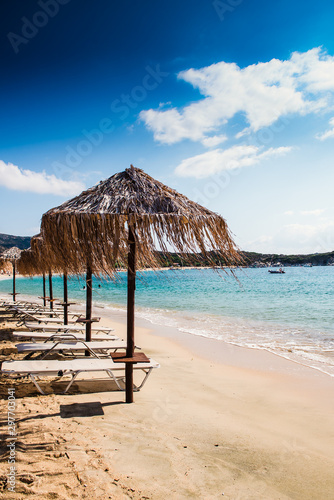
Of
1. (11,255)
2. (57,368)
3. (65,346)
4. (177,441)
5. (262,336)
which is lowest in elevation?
(262,336)

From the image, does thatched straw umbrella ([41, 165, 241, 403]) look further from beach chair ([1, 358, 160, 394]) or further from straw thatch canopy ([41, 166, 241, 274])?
beach chair ([1, 358, 160, 394])

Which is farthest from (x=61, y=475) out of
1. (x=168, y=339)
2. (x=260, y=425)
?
(x=168, y=339)

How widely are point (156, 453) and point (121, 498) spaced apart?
0.69 meters

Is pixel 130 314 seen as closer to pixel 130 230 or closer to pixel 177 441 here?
pixel 130 230

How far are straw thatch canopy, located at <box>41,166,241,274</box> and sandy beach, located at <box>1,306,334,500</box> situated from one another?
1.81m

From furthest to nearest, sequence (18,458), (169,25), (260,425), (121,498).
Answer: (169,25) < (260,425) < (18,458) < (121,498)

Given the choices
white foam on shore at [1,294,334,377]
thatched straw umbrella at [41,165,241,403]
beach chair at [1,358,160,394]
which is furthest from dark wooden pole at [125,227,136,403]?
white foam on shore at [1,294,334,377]

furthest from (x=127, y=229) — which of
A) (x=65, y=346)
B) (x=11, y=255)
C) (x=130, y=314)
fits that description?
(x=11, y=255)

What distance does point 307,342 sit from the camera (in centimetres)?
940


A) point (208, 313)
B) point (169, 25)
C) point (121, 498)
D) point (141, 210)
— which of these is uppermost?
point (169, 25)

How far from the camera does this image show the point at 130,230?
12.1 feet

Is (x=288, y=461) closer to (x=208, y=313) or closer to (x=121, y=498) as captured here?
(x=121, y=498)

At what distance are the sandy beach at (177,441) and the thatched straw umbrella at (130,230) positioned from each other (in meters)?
0.86

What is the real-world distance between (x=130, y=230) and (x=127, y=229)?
0.13 ft
